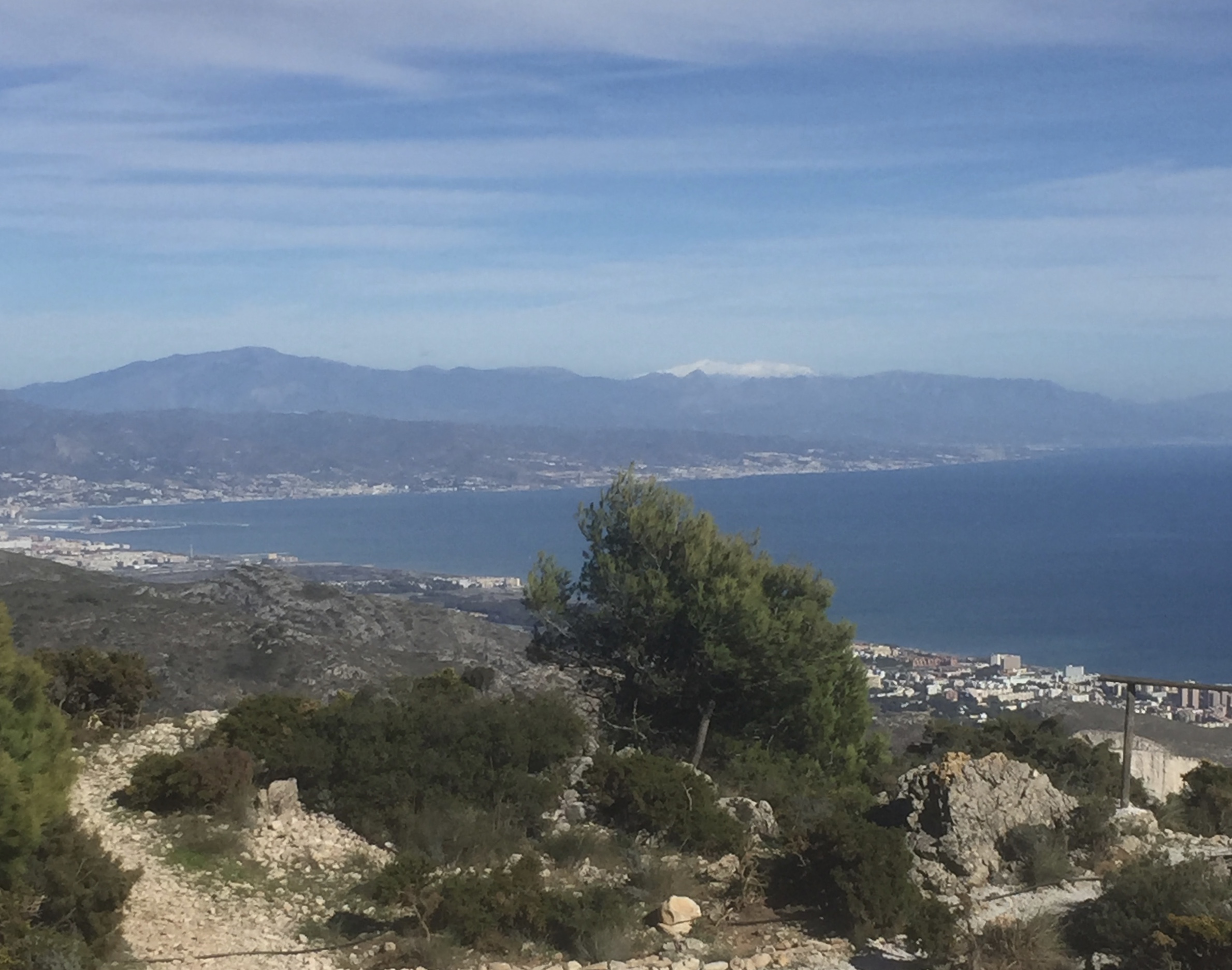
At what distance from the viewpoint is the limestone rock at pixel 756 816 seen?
10172 millimetres

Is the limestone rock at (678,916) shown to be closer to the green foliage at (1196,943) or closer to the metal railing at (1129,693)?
the green foliage at (1196,943)

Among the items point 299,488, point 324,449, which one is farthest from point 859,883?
point 324,449

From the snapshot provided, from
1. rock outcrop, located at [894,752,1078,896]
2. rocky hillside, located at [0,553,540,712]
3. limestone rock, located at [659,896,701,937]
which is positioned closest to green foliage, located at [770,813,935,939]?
rock outcrop, located at [894,752,1078,896]

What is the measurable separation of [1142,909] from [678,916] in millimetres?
2899

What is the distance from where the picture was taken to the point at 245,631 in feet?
90.4

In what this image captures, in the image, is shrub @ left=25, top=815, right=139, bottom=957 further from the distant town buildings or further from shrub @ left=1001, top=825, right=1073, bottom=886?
the distant town buildings

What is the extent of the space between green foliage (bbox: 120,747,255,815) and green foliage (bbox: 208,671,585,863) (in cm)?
42

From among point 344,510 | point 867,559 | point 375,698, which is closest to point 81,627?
point 375,698

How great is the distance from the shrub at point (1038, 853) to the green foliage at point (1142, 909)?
71cm

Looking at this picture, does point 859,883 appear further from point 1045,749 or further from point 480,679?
point 480,679

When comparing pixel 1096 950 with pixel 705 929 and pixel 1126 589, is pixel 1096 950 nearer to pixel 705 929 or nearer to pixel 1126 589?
pixel 705 929

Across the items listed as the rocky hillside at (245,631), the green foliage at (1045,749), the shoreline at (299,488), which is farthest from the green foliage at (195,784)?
the shoreline at (299,488)

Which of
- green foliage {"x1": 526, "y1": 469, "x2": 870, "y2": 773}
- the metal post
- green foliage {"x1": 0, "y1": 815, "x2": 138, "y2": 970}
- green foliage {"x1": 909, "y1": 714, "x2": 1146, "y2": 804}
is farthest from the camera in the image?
green foliage {"x1": 526, "y1": 469, "x2": 870, "y2": 773}

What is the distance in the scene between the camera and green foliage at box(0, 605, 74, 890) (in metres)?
7.52
